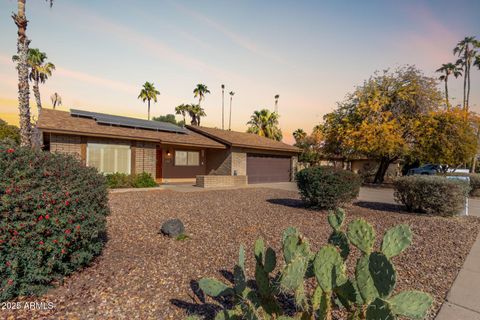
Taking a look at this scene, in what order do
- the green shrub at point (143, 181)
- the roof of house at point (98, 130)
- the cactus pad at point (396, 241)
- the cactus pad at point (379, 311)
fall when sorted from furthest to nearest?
the green shrub at point (143, 181), the roof of house at point (98, 130), the cactus pad at point (396, 241), the cactus pad at point (379, 311)

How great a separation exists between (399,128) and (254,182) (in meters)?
11.9

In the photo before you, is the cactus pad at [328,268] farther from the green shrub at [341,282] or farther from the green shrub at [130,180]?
the green shrub at [130,180]

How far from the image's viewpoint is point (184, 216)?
840 cm

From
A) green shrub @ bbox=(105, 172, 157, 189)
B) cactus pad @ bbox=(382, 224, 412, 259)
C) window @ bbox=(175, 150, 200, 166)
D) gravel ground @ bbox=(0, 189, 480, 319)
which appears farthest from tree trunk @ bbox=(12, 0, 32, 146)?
cactus pad @ bbox=(382, 224, 412, 259)

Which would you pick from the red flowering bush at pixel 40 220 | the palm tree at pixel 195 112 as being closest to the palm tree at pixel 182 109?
the palm tree at pixel 195 112

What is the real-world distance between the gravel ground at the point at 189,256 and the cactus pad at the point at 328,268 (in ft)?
5.58

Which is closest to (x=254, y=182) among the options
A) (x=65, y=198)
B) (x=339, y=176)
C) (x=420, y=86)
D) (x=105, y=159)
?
(x=105, y=159)

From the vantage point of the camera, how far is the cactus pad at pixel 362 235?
2.62 metres

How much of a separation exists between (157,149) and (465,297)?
17952 millimetres

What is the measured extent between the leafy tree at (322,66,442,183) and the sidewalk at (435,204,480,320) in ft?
52.2

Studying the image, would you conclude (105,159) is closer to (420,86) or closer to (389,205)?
(389,205)

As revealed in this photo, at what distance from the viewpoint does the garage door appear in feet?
72.4

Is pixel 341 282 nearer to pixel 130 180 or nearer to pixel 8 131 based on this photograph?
pixel 130 180

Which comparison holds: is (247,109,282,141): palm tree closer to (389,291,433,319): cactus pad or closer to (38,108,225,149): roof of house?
(38,108,225,149): roof of house
